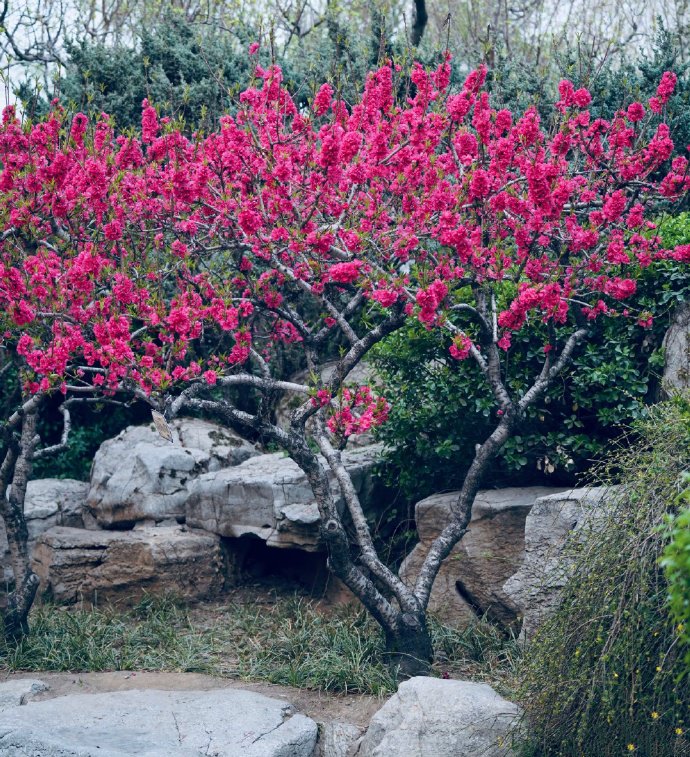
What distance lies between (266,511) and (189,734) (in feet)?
8.83

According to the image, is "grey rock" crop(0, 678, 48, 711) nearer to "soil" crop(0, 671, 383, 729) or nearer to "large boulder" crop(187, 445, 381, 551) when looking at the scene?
"soil" crop(0, 671, 383, 729)

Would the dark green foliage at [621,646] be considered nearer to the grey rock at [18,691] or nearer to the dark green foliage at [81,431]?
the grey rock at [18,691]

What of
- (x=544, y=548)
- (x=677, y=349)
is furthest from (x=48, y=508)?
(x=677, y=349)

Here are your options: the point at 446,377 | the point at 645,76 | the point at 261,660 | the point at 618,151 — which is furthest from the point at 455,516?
the point at 645,76

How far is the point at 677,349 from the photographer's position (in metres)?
5.87

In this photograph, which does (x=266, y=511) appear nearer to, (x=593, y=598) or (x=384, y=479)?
(x=384, y=479)

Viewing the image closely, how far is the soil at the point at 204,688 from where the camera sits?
5414 millimetres

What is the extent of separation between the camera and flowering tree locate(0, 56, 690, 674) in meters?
5.71

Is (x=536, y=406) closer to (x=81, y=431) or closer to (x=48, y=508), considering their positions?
(x=48, y=508)

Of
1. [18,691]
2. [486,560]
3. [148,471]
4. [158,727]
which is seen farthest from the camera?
[148,471]

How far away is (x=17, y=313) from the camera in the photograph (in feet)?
19.1

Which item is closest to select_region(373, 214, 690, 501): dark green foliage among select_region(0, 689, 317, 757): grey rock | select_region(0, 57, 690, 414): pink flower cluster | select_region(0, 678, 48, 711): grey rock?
select_region(0, 57, 690, 414): pink flower cluster

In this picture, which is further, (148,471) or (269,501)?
(148,471)

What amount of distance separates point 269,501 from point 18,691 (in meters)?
2.48
